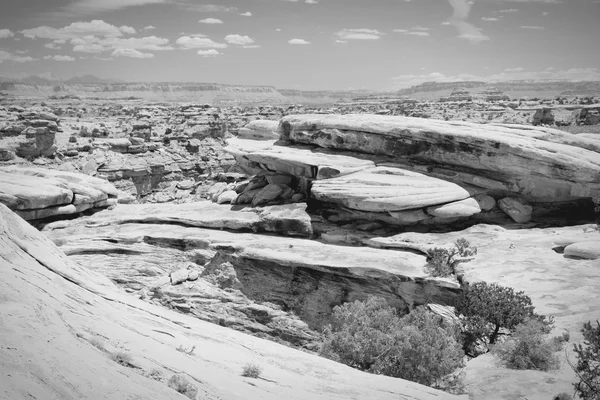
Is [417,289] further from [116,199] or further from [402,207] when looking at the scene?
[116,199]

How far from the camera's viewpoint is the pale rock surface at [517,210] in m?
21.8

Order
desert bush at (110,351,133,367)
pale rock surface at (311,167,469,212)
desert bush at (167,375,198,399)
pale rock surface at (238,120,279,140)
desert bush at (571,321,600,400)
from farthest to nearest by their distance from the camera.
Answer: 1. pale rock surface at (238,120,279,140)
2. pale rock surface at (311,167,469,212)
3. desert bush at (571,321,600,400)
4. desert bush at (110,351,133,367)
5. desert bush at (167,375,198,399)

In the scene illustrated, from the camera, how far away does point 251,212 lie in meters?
23.9

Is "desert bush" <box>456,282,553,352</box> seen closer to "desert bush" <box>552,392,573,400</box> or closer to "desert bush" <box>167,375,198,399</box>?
"desert bush" <box>552,392,573,400</box>

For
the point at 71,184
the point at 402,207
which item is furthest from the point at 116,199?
the point at 402,207

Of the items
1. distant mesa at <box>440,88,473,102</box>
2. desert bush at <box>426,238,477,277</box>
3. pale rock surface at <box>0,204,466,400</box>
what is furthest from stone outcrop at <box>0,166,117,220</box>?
distant mesa at <box>440,88,473,102</box>

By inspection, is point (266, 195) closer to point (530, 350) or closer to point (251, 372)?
point (530, 350)

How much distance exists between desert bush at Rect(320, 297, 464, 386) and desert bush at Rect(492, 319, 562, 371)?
3.98 feet

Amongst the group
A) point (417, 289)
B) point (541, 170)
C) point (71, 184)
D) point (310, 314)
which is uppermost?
point (541, 170)

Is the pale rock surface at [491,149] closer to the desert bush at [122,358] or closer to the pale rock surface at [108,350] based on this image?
the pale rock surface at [108,350]

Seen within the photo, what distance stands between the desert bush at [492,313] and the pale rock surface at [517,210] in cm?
863

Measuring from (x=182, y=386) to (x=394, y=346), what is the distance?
21.6 ft

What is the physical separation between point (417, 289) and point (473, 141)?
858cm

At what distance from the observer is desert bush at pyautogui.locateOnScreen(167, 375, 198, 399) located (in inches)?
262
